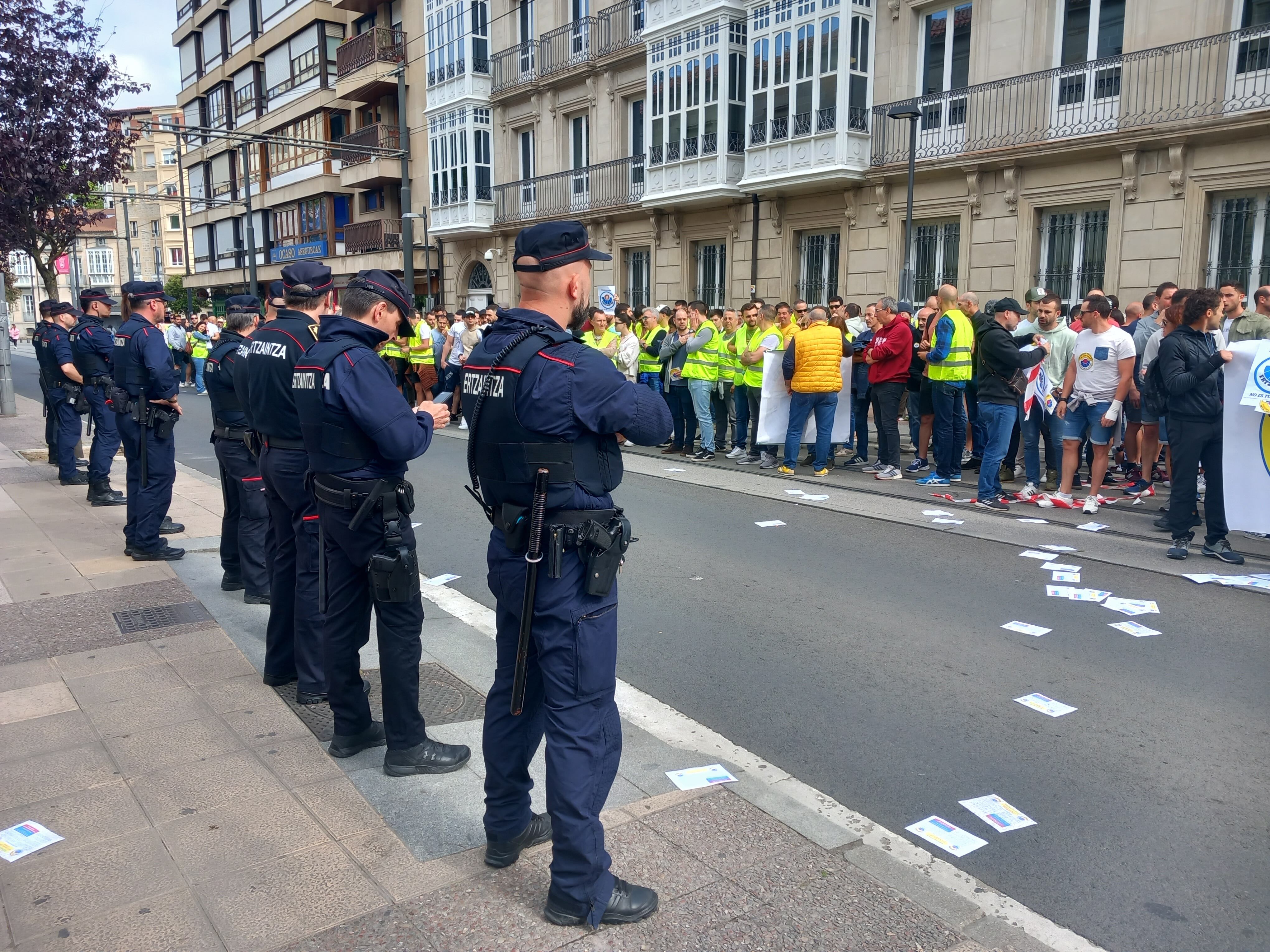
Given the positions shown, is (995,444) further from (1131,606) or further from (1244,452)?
(1131,606)

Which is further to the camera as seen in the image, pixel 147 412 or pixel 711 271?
pixel 711 271

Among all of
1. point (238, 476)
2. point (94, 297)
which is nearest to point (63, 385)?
point (94, 297)

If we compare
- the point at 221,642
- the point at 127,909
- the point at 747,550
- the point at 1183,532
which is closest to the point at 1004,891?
the point at 127,909

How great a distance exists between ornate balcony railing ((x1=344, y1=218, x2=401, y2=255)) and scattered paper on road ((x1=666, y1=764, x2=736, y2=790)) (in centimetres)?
3433

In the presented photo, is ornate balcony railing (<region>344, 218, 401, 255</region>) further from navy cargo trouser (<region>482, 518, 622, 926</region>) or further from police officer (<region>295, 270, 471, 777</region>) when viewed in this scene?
navy cargo trouser (<region>482, 518, 622, 926</region>)

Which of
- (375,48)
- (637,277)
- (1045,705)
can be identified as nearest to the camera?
(1045,705)

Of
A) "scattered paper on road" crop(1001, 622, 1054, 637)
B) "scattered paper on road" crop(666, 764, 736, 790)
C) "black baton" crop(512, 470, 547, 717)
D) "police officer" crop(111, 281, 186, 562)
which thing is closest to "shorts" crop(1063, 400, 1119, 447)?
"scattered paper on road" crop(1001, 622, 1054, 637)

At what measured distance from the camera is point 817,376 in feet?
37.8

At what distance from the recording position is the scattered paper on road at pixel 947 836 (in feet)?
11.4

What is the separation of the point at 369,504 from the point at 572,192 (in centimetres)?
2530

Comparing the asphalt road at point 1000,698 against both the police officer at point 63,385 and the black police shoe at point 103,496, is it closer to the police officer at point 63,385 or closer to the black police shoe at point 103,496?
the black police shoe at point 103,496

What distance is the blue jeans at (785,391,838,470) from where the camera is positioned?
11617mm

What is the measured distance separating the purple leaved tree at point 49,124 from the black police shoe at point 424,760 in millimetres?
10833

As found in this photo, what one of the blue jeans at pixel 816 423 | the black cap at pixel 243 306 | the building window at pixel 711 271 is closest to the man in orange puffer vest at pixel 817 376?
the blue jeans at pixel 816 423
